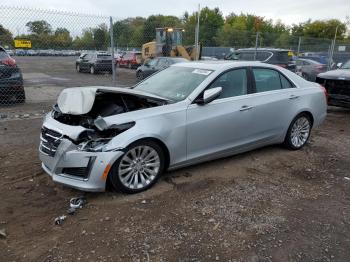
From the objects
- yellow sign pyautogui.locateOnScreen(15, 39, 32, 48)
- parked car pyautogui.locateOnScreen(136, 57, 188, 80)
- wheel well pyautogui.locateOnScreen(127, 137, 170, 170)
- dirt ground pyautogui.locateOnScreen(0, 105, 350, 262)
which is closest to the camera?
dirt ground pyautogui.locateOnScreen(0, 105, 350, 262)

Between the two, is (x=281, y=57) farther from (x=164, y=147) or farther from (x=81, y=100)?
(x=81, y=100)

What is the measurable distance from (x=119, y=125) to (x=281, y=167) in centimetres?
266

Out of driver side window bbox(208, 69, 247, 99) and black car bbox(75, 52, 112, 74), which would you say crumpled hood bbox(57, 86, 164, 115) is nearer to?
driver side window bbox(208, 69, 247, 99)

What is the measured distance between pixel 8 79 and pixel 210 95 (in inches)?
272

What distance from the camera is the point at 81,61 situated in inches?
890

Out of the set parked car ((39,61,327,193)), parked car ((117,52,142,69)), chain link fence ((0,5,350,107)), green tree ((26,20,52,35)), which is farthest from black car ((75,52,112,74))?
parked car ((39,61,327,193))

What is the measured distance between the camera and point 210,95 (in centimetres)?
438

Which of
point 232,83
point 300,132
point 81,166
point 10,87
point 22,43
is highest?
point 22,43

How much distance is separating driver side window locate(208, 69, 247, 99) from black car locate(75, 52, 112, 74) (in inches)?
683

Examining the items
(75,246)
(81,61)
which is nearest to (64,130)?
(75,246)

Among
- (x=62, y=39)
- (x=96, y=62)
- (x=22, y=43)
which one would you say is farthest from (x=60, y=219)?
(x=96, y=62)

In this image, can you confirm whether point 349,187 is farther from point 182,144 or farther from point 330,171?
point 182,144

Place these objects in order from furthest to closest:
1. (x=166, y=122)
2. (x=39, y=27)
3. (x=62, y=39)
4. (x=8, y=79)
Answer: (x=62, y=39) → (x=39, y=27) → (x=8, y=79) → (x=166, y=122)

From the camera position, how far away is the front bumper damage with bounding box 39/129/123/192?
145 inches
